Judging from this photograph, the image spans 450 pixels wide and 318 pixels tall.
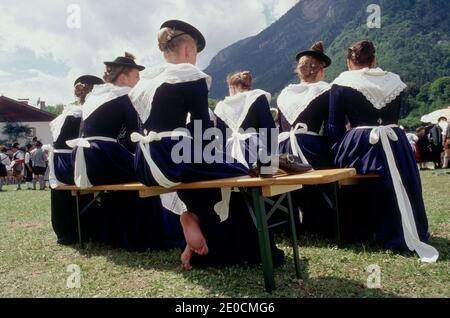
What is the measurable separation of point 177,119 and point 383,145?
2.05 m

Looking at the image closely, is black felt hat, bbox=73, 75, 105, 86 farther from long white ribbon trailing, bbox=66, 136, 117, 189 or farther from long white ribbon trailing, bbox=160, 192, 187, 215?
long white ribbon trailing, bbox=160, 192, 187, 215

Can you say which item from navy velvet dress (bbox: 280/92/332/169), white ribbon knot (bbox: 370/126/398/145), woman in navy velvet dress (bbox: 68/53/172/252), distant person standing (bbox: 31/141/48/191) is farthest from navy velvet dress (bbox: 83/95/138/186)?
distant person standing (bbox: 31/141/48/191)

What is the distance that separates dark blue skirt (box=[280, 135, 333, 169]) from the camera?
467cm

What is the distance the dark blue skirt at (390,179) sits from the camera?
4.05 m

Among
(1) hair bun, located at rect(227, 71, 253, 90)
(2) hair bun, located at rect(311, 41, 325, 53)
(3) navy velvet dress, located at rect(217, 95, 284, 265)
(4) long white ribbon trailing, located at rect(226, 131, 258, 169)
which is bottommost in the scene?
(3) navy velvet dress, located at rect(217, 95, 284, 265)

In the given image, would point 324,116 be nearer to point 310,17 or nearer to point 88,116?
point 88,116

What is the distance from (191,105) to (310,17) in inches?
7398

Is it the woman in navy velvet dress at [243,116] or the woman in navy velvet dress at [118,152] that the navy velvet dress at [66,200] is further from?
the woman in navy velvet dress at [243,116]

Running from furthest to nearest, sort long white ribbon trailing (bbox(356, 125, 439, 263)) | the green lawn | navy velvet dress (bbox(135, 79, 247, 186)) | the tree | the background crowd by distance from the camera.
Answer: the tree < the background crowd < long white ribbon trailing (bbox(356, 125, 439, 263)) < navy velvet dress (bbox(135, 79, 247, 186)) < the green lawn

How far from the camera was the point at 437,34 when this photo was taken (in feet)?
260

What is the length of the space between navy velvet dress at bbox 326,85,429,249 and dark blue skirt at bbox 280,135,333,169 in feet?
0.92

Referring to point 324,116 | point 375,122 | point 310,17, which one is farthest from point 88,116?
point 310,17

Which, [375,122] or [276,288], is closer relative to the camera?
[276,288]

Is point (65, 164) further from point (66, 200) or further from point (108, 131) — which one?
point (108, 131)
